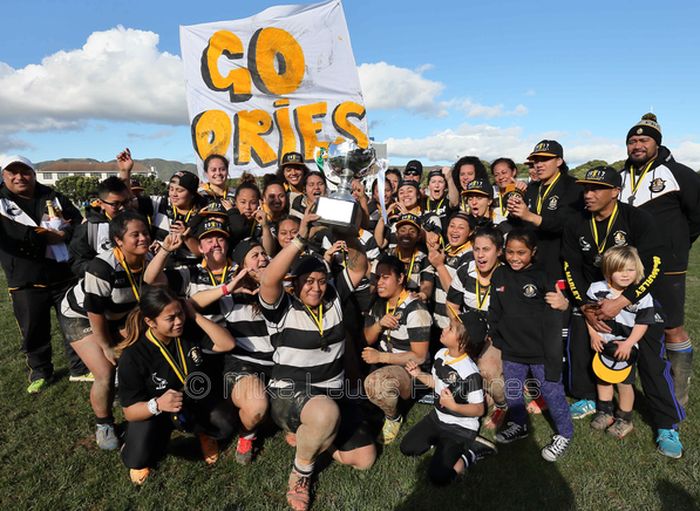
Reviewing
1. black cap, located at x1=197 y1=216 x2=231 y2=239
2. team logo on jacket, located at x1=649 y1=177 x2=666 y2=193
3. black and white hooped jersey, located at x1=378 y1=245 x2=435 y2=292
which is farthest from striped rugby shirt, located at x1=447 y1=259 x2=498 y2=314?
black cap, located at x1=197 y1=216 x2=231 y2=239

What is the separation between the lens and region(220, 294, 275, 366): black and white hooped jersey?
4.01 m

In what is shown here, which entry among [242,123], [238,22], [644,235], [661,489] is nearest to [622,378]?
[661,489]

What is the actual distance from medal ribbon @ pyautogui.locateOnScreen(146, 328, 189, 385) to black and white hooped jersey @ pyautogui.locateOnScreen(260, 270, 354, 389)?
0.80m

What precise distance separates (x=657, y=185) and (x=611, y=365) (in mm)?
1974

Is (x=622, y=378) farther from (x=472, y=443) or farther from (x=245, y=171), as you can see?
(x=245, y=171)

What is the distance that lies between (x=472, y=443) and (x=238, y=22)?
671 centimetres

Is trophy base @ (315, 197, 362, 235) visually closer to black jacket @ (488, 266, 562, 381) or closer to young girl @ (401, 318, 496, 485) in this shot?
young girl @ (401, 318, 496, 485)

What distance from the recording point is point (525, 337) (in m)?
3.95

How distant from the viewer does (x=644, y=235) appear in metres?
3.76

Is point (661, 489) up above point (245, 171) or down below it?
below

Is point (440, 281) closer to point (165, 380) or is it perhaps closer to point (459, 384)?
point (459, 384)

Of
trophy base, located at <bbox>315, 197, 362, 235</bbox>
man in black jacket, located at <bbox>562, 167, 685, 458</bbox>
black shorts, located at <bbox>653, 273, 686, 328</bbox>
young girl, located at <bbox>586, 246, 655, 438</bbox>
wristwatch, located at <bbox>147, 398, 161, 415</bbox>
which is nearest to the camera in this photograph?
trophy base, located at <bbox>315, 197, 362, 235</bbox>

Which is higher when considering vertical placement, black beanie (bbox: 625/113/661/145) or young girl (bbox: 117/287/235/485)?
black beanie (bbox: 625/113/661/145)

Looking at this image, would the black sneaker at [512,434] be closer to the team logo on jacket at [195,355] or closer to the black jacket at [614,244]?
the black jacket at [614,244]
